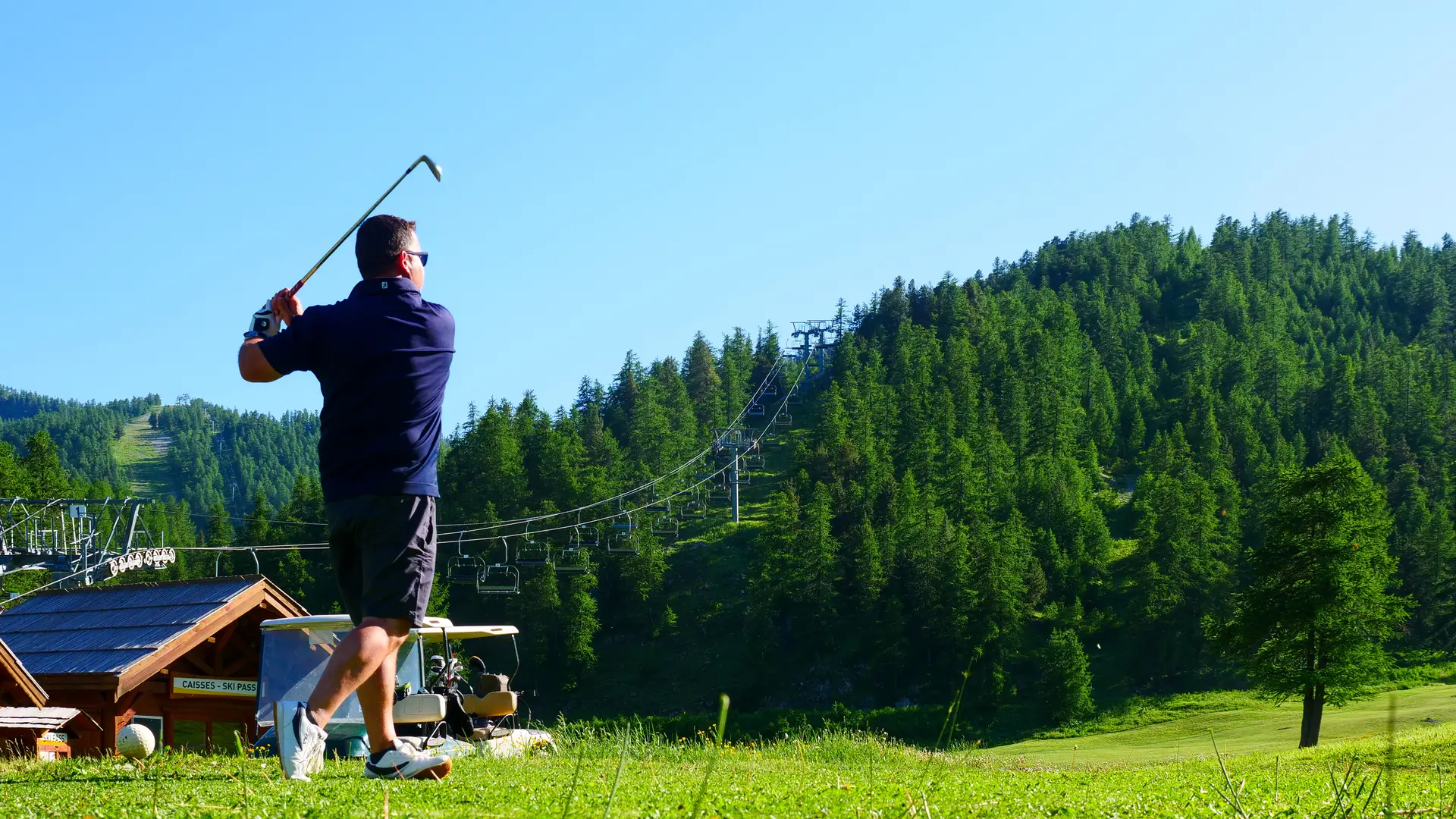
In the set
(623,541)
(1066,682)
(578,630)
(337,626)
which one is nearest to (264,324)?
(337,626)

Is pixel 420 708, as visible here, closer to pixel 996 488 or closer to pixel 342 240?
pixel 342 240

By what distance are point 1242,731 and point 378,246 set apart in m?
49.1

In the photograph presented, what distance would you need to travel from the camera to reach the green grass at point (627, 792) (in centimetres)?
445

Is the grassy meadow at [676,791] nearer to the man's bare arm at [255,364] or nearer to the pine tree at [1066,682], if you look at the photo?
the man's bare arm at [255,364]

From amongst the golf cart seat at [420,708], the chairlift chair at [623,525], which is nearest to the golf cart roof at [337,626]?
the golf cart seat at [420,708]

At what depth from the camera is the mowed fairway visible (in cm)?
3753

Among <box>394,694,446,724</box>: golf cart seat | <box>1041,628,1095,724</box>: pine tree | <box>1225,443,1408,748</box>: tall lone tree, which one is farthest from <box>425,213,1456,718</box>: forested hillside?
<box>394,694,446,724</box>: golf cart seat

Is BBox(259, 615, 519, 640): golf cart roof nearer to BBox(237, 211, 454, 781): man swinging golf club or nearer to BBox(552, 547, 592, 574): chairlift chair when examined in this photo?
BBox(237, 211, 454, 781): man swinging golf club

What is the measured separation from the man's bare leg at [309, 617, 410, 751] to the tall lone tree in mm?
37045

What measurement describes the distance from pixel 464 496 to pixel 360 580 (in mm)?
100227

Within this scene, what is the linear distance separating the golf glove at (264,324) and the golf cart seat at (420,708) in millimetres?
2176

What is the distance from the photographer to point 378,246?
534 cm

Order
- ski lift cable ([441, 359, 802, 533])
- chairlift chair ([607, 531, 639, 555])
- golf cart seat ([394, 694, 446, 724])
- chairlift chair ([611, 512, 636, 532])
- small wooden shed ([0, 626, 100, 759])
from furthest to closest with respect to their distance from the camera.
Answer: ski lift cable ([441, 359, 802, 533]) < chairlift chair ([611, 512, 636, 532]) < chairlift chair ([607, 531, 639, 555]) < small wooden shed ([0, 626, 100, 759]) < golf cart seat ([394, 694, 446, 724])

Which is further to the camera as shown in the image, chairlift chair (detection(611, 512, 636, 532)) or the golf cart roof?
chairlift chair (detection(611, 512, 636, 532))
